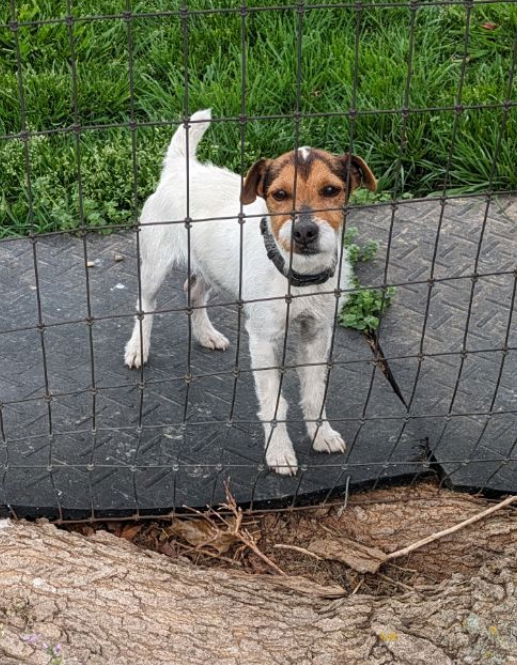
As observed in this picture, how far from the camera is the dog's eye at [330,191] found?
3.83 m

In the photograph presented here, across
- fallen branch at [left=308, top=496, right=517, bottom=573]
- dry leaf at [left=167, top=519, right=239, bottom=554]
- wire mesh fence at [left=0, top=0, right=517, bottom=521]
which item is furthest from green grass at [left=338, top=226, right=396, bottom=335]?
dry leaf at [left=167, top=519, right=239, bottom=554]

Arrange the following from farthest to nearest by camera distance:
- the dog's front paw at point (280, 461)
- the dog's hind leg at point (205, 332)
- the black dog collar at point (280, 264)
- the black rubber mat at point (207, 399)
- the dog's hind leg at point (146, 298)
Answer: the dog's hind leg at point (205, 332) → the dog's hind leg at point (146, 298) → the dog's front paw at point (280, 461) → the black rubber mat at point (207, 399) → the black dog collar at point (280, 264)

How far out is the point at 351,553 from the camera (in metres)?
Answer: 4.02

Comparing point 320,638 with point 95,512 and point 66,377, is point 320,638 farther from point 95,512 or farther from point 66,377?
point 66,377

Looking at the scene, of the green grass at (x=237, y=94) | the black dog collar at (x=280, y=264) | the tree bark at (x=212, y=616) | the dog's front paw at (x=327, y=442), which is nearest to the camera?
the tree bark at (x=212, y=616)

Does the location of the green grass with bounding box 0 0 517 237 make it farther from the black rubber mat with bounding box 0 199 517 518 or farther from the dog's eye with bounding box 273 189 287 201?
the dog's eye with bounding box 273 189 287 201

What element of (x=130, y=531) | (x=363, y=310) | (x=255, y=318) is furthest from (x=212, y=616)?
(x=363, y=310)

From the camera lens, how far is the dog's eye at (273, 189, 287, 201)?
12.6ft

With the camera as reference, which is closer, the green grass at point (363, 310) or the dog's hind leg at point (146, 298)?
the dog's hind leg at point (146, 298)

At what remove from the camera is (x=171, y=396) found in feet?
15.5

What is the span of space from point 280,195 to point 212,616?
1.53m

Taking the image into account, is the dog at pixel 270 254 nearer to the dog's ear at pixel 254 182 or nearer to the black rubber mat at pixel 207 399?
the dog's ear at pixel 254 182

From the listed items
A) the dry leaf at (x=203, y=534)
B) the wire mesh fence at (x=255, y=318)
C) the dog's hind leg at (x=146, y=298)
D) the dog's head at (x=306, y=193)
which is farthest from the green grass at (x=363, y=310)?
the dry leaf at (x=203, y=534)

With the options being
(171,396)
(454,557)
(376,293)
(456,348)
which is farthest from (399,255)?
(454,557)
